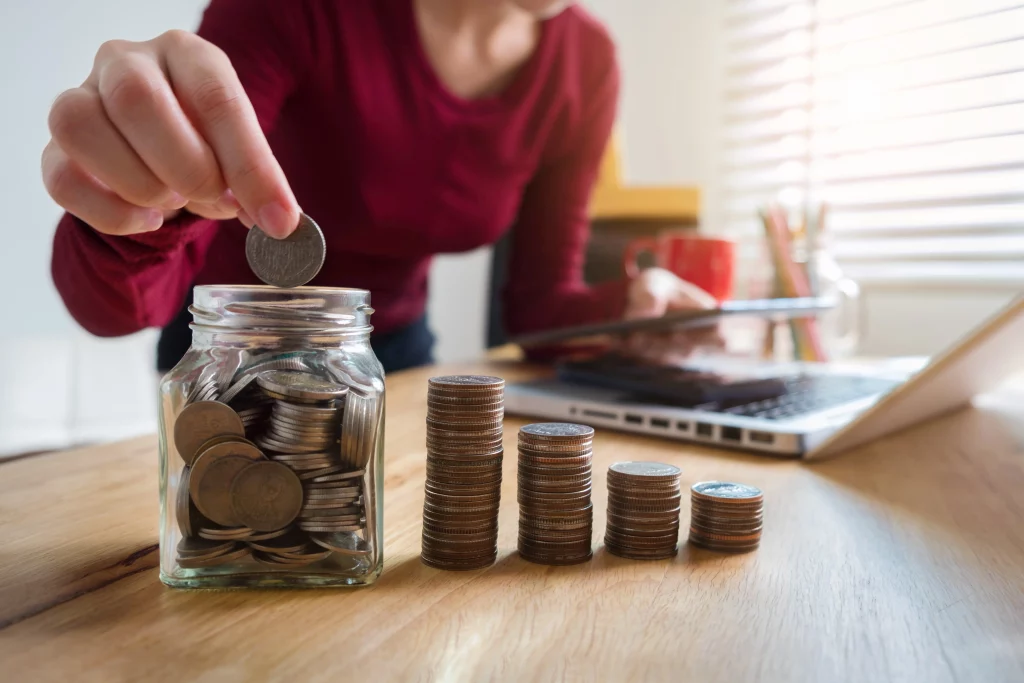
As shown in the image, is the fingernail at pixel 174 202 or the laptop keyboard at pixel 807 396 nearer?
the fingernail at pixel 174 202

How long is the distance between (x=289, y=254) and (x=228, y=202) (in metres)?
0.08

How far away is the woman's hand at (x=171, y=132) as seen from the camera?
48 cm

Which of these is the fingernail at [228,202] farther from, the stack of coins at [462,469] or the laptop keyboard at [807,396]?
the laptop keyboard at [807,396]

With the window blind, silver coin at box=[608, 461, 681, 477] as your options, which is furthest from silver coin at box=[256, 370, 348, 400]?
the window blind

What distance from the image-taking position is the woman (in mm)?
496

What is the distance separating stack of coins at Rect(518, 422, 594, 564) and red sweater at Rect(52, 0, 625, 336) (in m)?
0.38

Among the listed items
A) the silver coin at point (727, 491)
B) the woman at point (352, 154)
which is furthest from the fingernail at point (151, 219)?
the silver coin at point (727, 491)

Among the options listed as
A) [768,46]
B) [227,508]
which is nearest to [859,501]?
[227,508]

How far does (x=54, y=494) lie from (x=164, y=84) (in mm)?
359

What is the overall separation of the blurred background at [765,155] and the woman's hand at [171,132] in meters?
1.11

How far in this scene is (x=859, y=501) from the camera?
68 centimetres

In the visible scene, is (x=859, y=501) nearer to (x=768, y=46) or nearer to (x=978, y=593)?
(x=978, y=593)

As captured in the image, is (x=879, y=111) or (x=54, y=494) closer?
(x=54, y=494)

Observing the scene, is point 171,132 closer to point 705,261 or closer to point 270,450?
point 270,450
